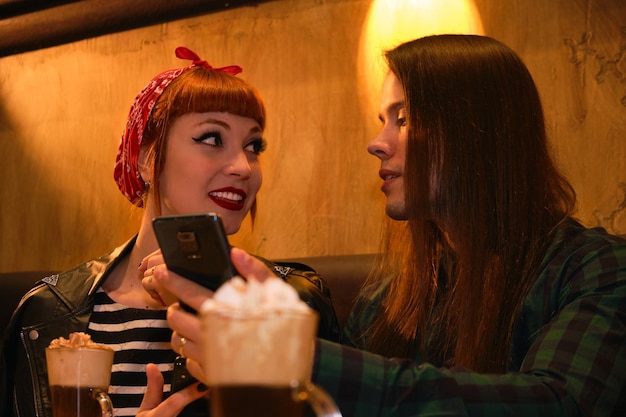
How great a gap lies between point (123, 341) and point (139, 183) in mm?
493

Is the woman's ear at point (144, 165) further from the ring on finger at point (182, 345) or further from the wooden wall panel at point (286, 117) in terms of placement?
the ring on finger at point (182, 345)

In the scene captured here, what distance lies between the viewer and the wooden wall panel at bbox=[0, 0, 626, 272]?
2.80 m

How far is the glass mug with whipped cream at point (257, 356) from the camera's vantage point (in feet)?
2.81

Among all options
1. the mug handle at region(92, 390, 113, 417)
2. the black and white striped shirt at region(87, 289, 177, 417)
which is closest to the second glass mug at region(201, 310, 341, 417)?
the mug handle at region(92, 390, 113, 417)

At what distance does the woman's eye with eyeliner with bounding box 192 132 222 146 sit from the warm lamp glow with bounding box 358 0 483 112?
71cm

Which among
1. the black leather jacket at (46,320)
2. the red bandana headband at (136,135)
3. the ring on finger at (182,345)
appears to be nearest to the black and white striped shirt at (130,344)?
the black leather jacket at (46,320)

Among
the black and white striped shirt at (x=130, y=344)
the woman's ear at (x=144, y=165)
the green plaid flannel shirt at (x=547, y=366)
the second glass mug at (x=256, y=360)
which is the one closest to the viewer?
the second glass mug at (x=256, y=360)

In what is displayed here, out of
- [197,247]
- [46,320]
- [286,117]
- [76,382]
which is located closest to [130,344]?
[46,320]

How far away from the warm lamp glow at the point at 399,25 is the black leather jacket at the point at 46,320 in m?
0.90

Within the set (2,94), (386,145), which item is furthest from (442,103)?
(2,94)

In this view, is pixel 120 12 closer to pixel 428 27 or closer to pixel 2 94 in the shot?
pixel 2 94

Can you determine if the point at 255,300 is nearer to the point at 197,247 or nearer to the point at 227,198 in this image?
the point at 197,247

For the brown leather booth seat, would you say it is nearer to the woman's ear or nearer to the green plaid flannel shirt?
the woman's ear

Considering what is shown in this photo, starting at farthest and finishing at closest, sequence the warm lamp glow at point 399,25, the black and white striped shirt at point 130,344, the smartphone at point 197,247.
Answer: the warm lamp glow at point 399,25 → the black and white striped shirt at point 130,344 → the smartphone at point 197,247
